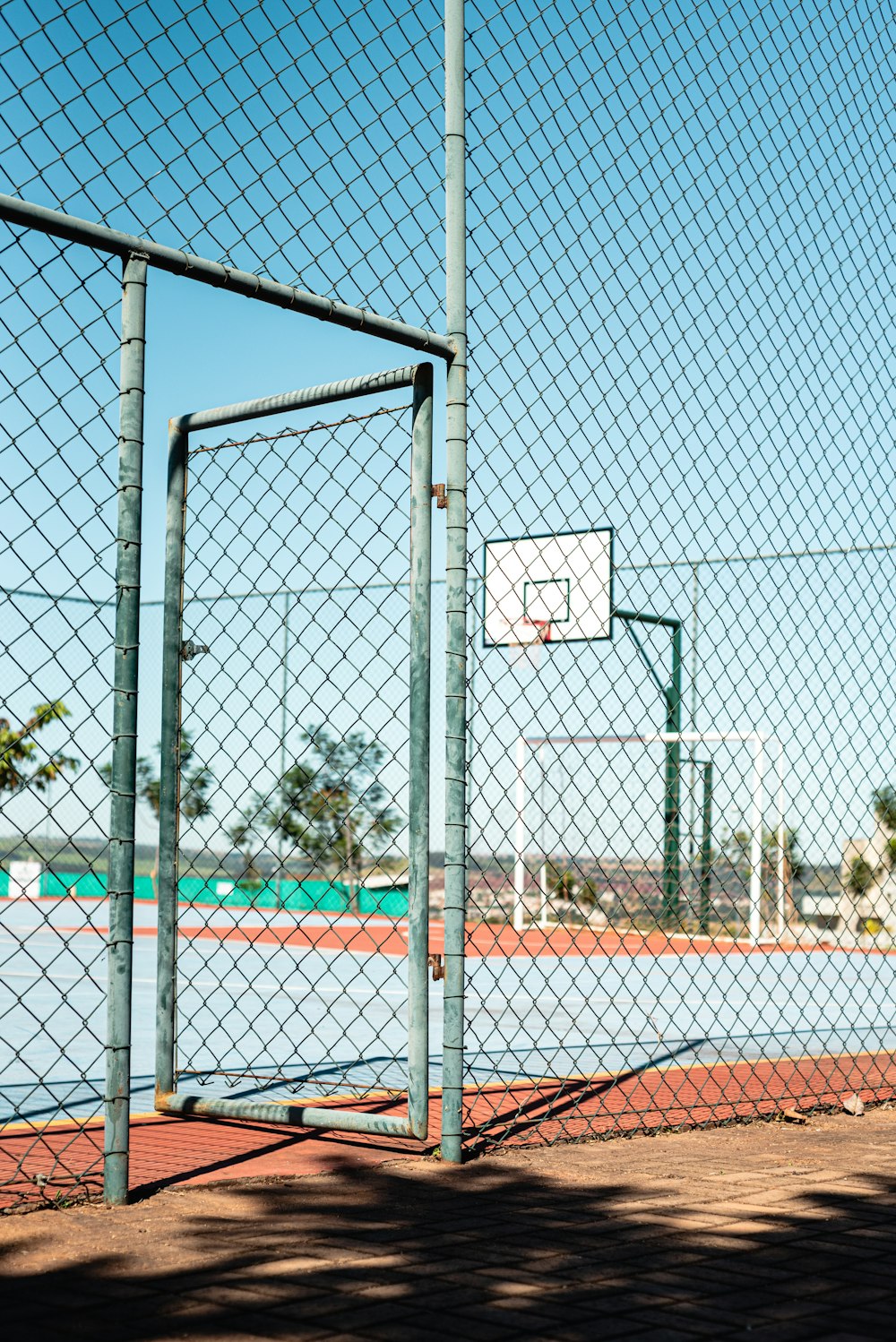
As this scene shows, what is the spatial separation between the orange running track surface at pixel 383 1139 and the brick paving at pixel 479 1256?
15 cm

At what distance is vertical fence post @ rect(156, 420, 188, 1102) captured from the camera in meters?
4.86

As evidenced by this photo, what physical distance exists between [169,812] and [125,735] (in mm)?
1188

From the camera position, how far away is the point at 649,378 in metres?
5.49

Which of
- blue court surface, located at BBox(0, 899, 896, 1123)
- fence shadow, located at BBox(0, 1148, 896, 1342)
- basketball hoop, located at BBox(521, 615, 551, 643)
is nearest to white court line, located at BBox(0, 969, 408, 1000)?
blue court surface, located at BBox(0, 899, 896, 1123)

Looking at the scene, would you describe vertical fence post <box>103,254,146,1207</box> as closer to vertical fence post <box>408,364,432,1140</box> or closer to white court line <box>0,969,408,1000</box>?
vertical fence post <box>408,364,432,1140</box>

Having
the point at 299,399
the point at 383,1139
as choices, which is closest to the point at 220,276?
the point at 299,399

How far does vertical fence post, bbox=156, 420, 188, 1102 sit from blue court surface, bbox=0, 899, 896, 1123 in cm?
16

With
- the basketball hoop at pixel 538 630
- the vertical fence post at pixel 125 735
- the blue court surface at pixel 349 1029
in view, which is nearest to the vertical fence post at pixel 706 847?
the blue court surface at pixel 349 1029

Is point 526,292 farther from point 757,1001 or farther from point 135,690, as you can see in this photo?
point 757,1001

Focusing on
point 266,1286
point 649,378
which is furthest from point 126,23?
point 266,1286

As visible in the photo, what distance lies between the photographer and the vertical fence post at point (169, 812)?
486cm

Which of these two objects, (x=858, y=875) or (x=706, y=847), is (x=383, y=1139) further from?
(x=706, y=847)

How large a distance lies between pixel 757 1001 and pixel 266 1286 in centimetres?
1021

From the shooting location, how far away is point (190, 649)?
16.5 ft
